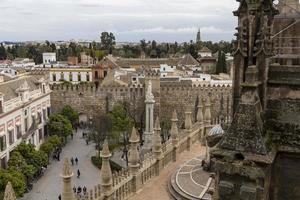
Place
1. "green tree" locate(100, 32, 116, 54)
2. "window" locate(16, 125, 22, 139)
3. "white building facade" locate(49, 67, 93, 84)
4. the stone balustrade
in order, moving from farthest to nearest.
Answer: "green tree" locate(100, 32, 116, 54)
"white building facade" locate(49, 67, 93, 84)
"window" locate(16, 125, 22, 139)
the stone balustrade

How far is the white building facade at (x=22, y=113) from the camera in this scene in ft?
84.6

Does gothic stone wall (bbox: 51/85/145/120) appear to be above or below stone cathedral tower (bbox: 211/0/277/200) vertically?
below

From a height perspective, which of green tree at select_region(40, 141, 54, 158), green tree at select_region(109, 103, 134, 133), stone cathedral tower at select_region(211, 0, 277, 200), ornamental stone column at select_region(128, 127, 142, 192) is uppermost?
stone cathedral tower at select_region(211, 0, 277, 200)

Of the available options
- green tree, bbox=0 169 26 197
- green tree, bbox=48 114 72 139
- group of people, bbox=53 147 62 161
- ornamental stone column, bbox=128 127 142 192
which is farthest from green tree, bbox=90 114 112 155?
ornamental stone column, bbox=128 127 142 192

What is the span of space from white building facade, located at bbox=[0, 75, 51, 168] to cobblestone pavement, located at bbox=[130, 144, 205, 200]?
46.9 feet

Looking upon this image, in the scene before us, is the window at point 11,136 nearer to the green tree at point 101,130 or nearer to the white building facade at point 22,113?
the white building facade at point 22,113

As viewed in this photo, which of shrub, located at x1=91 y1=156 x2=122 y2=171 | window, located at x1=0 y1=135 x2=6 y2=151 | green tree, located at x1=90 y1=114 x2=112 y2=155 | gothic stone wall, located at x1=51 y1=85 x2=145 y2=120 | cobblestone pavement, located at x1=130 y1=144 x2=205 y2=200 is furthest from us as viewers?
gothic stone wall, located at x1=51 y1=85 x2=145 y2=120

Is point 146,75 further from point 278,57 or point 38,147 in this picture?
point 278,57

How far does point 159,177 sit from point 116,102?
95.7 feet

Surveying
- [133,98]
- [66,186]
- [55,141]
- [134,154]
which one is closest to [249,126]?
[66,186]

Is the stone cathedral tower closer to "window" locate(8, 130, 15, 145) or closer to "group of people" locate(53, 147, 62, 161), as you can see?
"window" locate(8, 130, 15, 145)

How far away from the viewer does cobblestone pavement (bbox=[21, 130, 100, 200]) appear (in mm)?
22978

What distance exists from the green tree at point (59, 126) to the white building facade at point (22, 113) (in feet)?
2.12

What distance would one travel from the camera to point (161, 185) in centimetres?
1204
